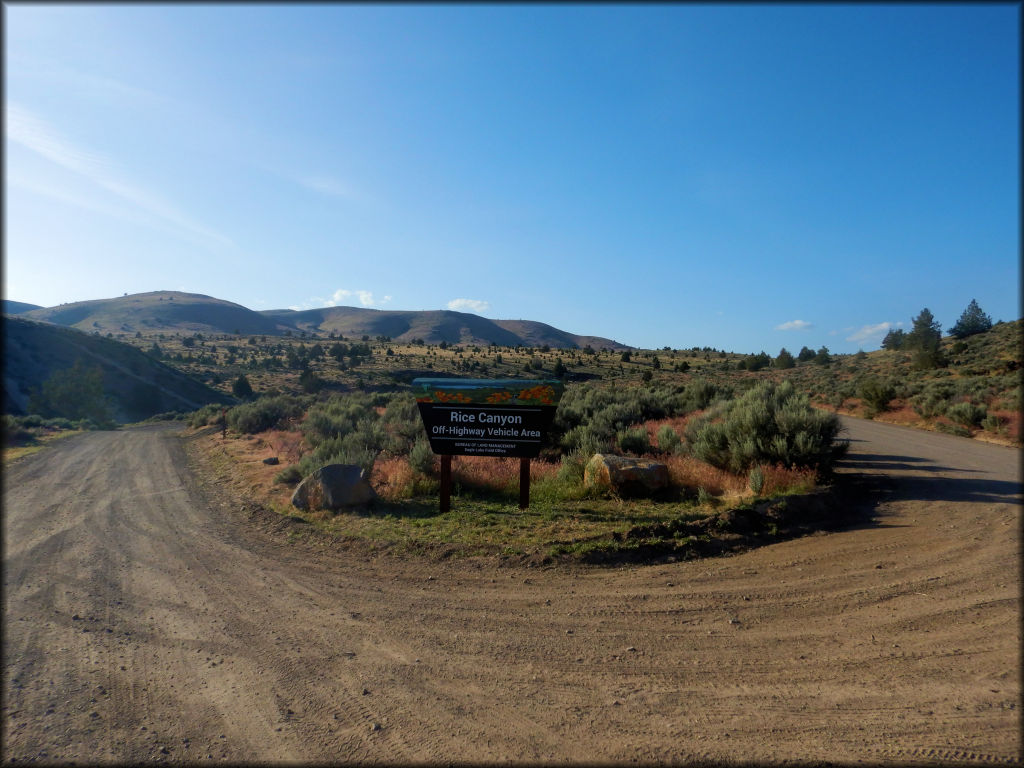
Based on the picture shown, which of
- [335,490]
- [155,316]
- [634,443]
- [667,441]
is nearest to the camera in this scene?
[335,490]

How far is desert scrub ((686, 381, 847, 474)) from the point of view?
37.0 feet

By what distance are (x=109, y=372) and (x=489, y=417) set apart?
169 feet

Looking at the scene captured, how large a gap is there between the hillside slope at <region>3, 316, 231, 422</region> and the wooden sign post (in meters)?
35.6

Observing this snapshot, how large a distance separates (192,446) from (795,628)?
25.0 meters

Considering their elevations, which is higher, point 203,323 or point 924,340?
point 203,323

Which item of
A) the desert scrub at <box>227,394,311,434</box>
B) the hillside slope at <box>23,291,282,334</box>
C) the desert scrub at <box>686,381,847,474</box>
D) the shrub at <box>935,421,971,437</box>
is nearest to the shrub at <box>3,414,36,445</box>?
the desert scrub at <box>227,394,311,434</box>

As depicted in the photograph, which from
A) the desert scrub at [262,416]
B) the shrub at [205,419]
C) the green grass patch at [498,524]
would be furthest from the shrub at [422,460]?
the shrub at [205,419]

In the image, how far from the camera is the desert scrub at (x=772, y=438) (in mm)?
11281

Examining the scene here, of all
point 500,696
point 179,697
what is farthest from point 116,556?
point 500,696

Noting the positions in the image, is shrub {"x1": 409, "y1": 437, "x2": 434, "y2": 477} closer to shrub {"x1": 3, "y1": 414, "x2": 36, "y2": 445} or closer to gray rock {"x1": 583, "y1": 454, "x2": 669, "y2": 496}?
gray rock {"x1": 583, "y1": 454, "x2": 669, "y2": 496}

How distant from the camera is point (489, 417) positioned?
10.4m

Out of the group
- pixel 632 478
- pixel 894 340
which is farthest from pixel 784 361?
pixel 632 478

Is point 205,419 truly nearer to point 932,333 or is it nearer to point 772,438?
point 772,438

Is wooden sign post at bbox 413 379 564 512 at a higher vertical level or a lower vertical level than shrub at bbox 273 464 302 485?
higher
